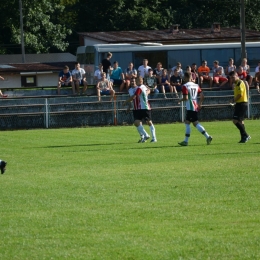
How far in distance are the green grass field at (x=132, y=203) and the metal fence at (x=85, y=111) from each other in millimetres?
12062

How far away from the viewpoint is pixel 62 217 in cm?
949

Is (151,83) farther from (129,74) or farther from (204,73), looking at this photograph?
(204,73)

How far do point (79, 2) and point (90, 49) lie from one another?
27.3m

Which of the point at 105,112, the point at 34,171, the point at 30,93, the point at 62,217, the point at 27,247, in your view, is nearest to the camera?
the point at 27,247

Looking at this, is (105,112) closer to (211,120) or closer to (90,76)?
(211,120)

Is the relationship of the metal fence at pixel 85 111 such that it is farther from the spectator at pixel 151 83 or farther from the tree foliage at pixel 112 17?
the tree foliage at pixel 112 17

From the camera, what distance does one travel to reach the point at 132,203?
10.5 m

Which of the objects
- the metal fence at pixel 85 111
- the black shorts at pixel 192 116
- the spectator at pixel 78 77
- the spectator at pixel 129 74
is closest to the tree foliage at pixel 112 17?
the spectator at pixel 78 77

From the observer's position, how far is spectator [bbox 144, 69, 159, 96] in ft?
108

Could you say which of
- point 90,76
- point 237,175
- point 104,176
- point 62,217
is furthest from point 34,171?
point 90,76

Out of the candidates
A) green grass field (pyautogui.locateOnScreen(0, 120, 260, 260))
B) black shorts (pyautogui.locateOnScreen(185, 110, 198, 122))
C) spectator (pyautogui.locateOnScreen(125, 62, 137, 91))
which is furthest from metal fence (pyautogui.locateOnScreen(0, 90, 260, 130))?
green grass field (pyautogui.locateOnScreen(0, 120, 260, 260))

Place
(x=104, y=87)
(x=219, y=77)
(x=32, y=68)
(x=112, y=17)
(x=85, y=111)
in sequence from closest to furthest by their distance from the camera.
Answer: (x=85, y=111)
(x=104, y=87)
(x=219, y=77)
(x=32, y=68)
(x=112, y=17)

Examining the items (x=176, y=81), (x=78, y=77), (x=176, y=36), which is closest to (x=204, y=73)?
(x=176, y=81)

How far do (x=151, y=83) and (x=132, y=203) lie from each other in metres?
→ 22.9
